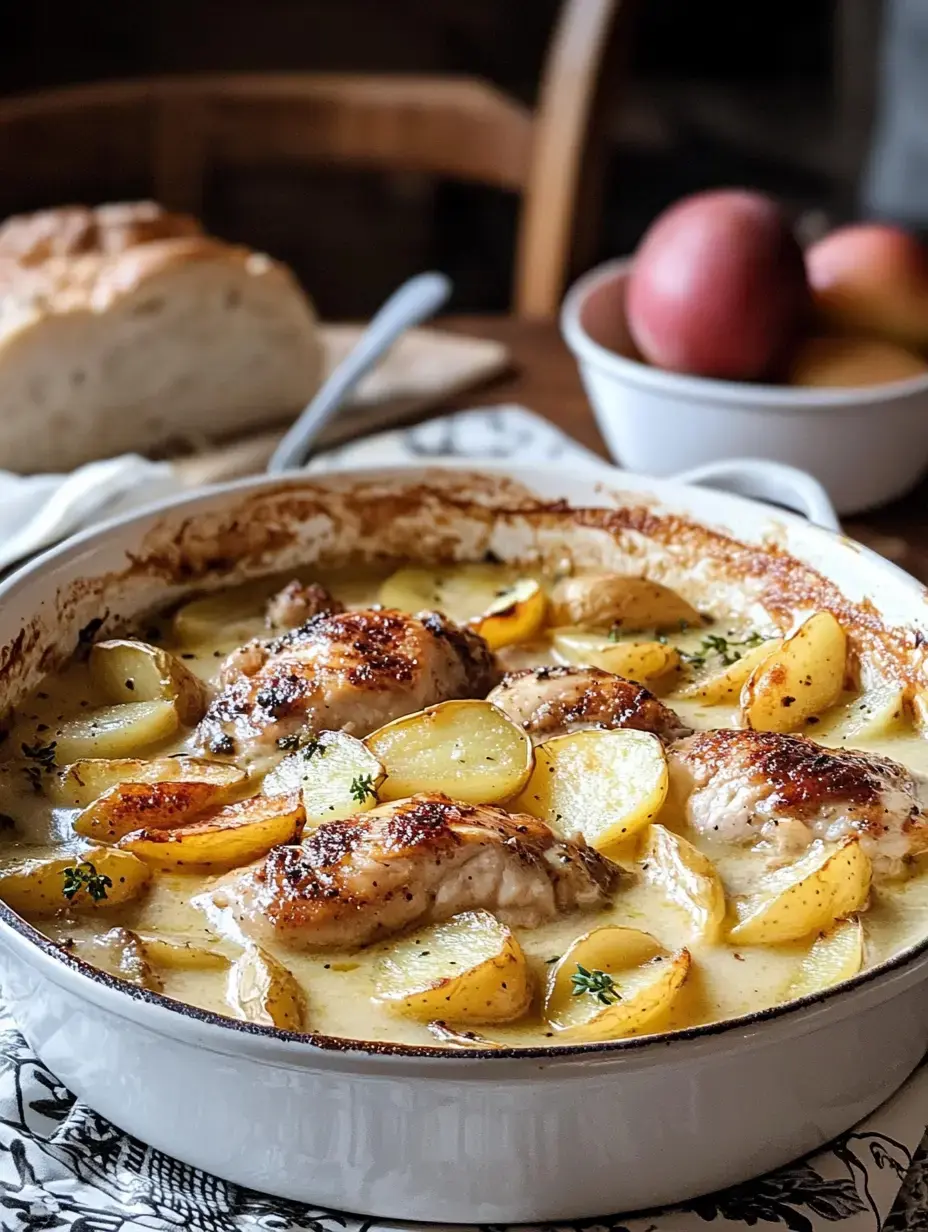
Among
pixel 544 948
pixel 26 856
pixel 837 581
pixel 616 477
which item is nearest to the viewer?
pixel 544 948

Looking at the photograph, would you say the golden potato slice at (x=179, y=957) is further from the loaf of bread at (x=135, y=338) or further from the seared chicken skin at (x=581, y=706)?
the loaf of bread at (x=135, y=338)

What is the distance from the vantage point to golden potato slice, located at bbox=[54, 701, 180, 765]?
168cm

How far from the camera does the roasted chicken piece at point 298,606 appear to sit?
6.46 feet

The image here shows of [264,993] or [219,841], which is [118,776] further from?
[264,993]

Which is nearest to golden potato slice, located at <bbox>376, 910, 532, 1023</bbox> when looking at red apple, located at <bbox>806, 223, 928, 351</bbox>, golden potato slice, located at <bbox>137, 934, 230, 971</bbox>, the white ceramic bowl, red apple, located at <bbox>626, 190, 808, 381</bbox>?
golden potato slice, located at <bbox>137, 934, 230, 971</bbox>

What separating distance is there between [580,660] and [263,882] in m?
0.64

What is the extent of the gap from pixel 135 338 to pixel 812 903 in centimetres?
190

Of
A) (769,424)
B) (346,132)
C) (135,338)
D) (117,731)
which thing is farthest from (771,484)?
(346,132)

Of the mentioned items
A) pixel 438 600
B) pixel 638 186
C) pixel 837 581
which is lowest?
pixel 638 186

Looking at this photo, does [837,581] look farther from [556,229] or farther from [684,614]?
[556,229]

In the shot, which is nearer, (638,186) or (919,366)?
(919,366)

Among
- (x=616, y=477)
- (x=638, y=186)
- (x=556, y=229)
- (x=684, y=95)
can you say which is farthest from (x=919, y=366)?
(x=684, y=95)

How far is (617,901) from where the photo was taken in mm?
1455

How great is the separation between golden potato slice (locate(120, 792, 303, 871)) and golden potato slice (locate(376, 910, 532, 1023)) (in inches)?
7.3
